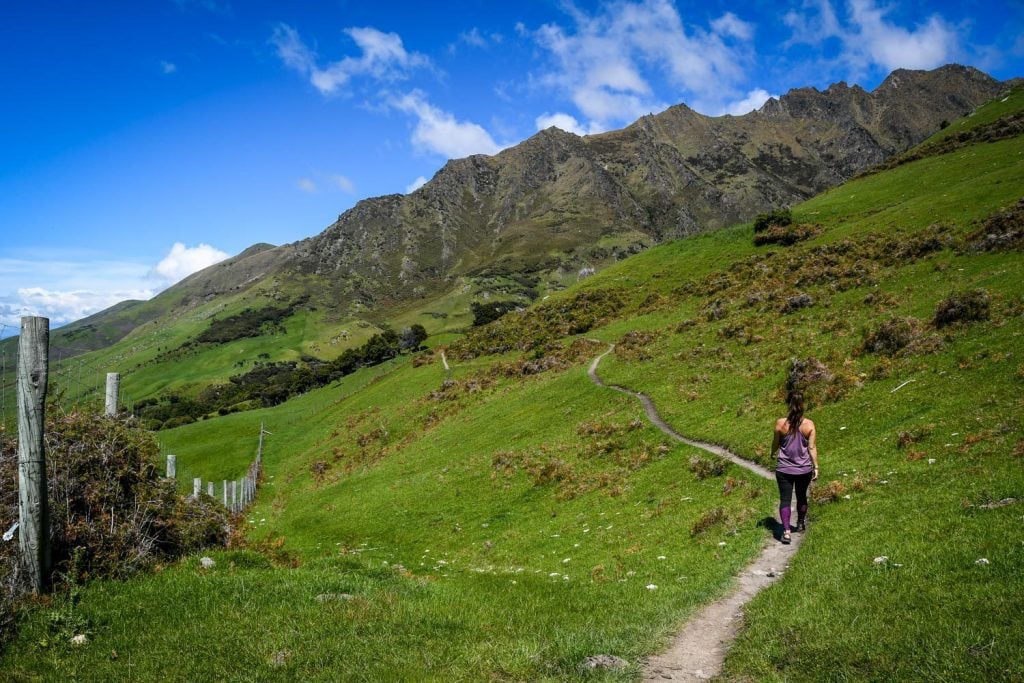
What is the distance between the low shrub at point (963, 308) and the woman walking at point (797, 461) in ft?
57.7

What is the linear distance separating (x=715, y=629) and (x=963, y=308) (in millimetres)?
25099

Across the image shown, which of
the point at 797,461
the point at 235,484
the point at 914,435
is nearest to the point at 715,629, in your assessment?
the point at 797,461

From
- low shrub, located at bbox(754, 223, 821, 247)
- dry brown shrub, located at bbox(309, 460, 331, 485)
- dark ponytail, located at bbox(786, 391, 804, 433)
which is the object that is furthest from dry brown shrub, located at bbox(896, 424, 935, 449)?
low shrub, located at bbox(754, 223, 821, 247)

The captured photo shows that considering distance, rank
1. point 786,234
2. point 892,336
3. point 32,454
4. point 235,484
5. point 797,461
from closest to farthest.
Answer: point 32,454, point 797,461, point 892,336, point 235,484, point 786,234

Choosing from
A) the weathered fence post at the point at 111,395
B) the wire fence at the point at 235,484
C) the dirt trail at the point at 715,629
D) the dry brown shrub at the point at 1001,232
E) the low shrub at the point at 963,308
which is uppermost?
the dry brown shrub at the point at 1001,232

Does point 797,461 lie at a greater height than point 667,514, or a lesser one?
greater

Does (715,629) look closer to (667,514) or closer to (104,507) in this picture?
(667,514)

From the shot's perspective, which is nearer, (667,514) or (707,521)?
(707,521)

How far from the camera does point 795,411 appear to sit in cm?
1547

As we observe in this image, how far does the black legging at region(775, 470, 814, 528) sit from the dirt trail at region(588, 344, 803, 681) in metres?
0.60

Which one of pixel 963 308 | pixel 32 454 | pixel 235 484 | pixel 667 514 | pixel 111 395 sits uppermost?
pixel 963 308

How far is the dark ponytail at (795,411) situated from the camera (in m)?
15.3

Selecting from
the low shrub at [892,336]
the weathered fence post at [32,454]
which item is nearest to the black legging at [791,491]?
the low shrub at [892,336]

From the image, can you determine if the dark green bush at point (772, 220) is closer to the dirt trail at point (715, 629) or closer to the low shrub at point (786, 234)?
the low shrub at point (786, 234)
